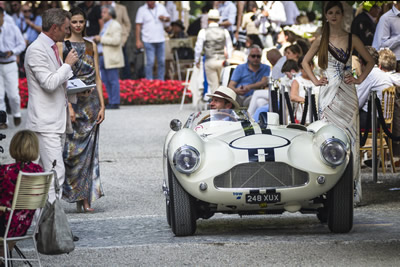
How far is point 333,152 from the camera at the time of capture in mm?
8305

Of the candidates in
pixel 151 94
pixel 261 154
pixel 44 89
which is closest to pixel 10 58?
pixel 151 94

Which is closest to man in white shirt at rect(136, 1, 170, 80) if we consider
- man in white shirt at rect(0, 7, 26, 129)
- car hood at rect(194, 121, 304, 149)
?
man in white shirt at rect(0, 7, 26, 129)

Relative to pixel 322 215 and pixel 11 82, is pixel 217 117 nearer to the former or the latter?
pixel 322 215

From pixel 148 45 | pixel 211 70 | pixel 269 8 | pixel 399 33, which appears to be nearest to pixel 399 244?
pixel 399 33

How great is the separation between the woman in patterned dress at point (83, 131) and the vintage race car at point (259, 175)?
80.3 inches

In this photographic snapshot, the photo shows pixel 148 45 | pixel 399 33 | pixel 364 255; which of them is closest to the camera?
pixel 364 255

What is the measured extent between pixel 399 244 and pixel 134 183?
5.10 metres

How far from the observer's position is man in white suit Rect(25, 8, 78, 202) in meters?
9.04

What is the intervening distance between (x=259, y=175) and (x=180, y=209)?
702mm

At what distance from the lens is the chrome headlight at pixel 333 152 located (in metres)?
8.27

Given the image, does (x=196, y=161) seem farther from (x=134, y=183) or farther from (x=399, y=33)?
(x=399, y=33)

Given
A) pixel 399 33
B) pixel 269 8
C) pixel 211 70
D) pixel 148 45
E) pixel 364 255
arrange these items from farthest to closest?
pixel 148 45 < pixel 269 8 < pixel 211 70 < pixel 399 33 < pixel 364 255

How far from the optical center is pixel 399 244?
803 centimetres

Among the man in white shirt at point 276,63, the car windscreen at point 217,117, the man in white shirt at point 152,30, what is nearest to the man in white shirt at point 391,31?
the man in white shirt at point 276,63
